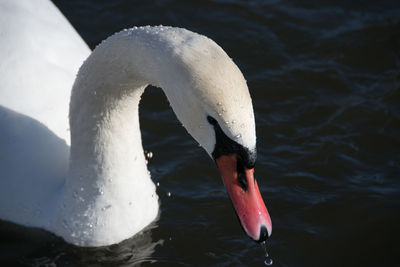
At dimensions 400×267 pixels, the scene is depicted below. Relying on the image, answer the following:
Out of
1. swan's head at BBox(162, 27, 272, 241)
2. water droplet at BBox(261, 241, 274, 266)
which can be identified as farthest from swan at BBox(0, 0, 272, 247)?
water droplet at BBox(261, 241, 274, 266)

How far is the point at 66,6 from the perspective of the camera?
809 cm

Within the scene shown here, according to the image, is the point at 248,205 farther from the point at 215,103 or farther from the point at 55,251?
the point at 55,251

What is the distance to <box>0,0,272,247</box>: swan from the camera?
3740 millimetres

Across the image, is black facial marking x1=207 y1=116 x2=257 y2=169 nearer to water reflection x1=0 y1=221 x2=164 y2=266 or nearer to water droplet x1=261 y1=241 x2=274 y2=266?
water droplet x1=261 y1=241 x2=274 y2=266

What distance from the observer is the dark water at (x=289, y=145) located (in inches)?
214

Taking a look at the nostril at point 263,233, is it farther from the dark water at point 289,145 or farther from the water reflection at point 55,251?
the water reflection at point 55,251

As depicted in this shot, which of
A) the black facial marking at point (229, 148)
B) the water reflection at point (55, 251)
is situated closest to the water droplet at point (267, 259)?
the water reflection at point (55, 251)

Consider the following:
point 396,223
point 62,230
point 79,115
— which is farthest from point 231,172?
point 396,223

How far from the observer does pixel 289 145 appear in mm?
6609

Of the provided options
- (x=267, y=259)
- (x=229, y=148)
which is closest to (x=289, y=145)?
(x=267, y=259)

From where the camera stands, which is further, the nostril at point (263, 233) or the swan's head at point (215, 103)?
the nostril at point (263, 233)

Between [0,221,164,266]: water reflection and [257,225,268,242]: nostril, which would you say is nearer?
[257,225,268,242]: nostril

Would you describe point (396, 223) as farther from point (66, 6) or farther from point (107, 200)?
point (66, 6)

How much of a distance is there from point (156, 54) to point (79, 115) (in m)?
1.11
